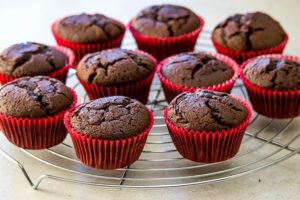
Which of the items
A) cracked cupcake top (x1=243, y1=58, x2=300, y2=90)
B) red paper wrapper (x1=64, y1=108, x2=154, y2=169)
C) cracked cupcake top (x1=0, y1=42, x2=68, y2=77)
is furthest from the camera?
cracked cupcake top (x1=0, y1=42, x2=68, y2=77)

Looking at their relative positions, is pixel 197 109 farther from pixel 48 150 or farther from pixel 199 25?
pixel 199 25

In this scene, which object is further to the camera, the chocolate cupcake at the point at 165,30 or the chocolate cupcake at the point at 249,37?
the chocolate cupcake at the point at 165,30

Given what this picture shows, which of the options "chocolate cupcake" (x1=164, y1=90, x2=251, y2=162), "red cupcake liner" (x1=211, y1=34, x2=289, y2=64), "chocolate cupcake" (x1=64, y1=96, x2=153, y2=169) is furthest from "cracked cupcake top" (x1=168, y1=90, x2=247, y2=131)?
"red cupcake liner" (x1=211, y1=34, x2=289, y2=64)

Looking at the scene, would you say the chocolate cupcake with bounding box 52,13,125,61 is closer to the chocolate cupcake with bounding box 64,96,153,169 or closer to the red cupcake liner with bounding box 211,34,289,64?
the red cupcake liner with bounding box 211,34,289,64

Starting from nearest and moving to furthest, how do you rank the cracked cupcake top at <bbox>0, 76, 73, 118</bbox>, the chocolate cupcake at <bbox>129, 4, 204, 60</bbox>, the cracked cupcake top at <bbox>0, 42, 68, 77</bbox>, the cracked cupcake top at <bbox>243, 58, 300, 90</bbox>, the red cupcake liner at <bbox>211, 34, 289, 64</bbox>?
the cracked cupcake top at <bbox>0, 76, 73, 118</bbox>, the cracked cupcake top at <bbox>243, 58, 300, 90</bbox>, the cracked cupcake top at <bbox>0, 42, 68, 77</bbox>, the red cupcake liner at <bbox>211, 34, 289, 64</bbox>, the chocolate cupcake at <bbox>129, 4, 204, 60</bbox>

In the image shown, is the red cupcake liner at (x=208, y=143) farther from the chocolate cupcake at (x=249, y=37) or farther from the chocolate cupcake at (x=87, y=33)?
the chocolate cupcake at (x=87, y=33)

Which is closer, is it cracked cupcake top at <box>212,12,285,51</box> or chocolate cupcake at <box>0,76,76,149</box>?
chocolate cupcake at <box>0,76,76,149</box>

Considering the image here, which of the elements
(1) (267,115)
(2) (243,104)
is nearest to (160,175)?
(2) (243,104)

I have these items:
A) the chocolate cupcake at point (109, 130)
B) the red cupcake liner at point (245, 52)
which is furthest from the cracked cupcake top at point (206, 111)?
the red cupcake liner at point (245, 52)
